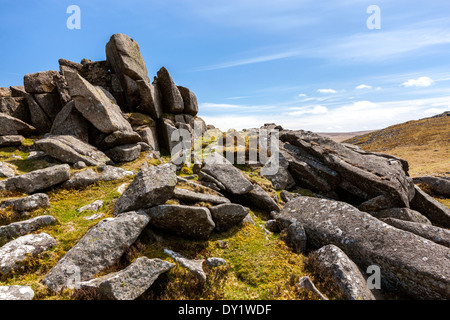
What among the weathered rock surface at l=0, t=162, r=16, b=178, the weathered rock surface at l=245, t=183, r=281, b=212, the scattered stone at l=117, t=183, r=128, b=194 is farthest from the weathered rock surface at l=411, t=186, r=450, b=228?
the weathered rock surface at l=0, t=162, r=16, b=178

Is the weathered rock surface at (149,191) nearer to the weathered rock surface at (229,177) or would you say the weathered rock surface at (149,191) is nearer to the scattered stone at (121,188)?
the scattered stone at (121,188)

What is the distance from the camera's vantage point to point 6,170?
17531 mm

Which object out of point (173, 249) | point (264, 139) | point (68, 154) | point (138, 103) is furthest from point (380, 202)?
point (138, 103)

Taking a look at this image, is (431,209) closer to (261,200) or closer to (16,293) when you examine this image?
(261,200)

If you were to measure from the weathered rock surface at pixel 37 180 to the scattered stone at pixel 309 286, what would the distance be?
16.9 metres

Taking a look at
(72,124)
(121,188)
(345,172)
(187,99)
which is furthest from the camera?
(187,99)

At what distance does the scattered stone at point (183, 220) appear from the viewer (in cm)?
1166

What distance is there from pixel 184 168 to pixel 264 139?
515 inches

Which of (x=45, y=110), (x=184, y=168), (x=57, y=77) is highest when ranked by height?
(x=57, y=77)

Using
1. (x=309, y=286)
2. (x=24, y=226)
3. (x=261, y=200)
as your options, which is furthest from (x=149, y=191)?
(x=261, y=200)

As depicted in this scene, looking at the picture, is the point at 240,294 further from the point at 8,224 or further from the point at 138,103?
the point at 138,103

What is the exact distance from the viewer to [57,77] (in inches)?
1177

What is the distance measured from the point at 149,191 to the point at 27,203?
7107 mm

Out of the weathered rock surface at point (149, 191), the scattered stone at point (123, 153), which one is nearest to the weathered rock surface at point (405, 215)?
the weathered rock surface at point (149, 191)
